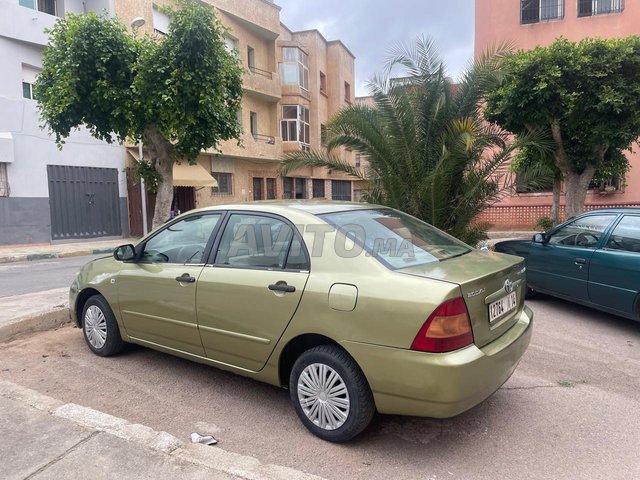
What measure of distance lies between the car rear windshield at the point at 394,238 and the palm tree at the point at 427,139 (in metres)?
3.55

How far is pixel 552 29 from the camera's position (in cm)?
1823

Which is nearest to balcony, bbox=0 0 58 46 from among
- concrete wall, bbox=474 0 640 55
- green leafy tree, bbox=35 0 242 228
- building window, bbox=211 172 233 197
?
green leafy tree, bbox=35 0 242 228

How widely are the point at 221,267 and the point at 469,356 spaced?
1.90 meters

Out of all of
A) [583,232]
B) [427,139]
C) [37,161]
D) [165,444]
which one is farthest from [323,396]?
[37,161]

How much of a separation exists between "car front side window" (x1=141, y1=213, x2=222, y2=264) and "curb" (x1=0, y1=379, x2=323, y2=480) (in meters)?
1.30

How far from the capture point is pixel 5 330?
5078mm

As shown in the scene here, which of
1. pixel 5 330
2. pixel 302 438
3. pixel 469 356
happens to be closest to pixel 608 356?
pixel 469 356

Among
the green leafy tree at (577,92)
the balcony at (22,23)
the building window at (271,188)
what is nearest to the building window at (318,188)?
the building window at (271,188)

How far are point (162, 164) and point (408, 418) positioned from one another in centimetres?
789

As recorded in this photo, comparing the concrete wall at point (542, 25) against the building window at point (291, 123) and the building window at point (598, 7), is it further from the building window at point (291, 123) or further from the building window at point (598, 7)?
the building window at point (291, 123)

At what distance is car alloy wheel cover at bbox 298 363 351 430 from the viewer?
2988 mm

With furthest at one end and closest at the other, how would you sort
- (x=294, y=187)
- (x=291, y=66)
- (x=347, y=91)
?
1. (x=347, y=91)
2. (x=294, y=187)
3. (x=291, y=66)

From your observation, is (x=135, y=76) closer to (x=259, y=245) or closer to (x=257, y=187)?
(x=259, y=245)

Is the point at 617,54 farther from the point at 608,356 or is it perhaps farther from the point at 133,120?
the point at 133,120
